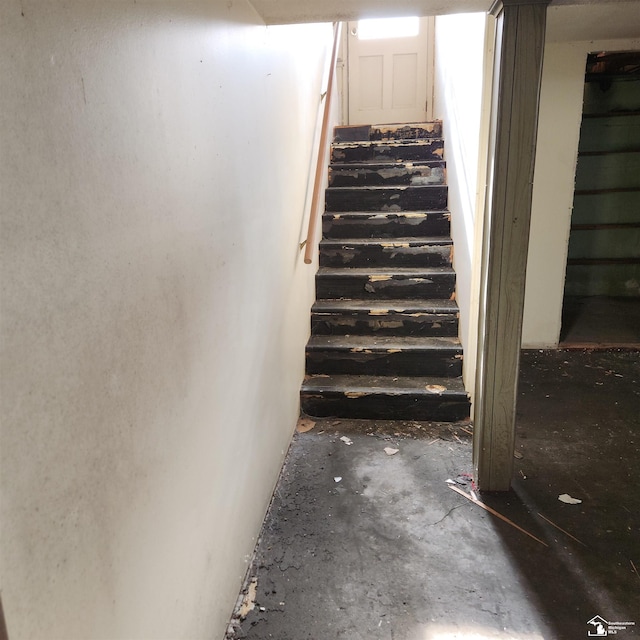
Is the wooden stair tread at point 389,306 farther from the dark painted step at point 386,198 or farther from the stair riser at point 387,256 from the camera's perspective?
the dark painted step at point 386,198

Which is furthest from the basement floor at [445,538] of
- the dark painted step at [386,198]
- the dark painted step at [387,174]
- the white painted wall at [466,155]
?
the dark painted step at [387,174]

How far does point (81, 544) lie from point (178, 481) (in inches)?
15.3

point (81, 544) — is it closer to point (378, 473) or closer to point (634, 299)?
point (378, 473)

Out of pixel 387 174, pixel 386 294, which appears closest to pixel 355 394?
pixel 386 294

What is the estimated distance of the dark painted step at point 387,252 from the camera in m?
3.46

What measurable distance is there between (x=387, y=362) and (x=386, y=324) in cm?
28

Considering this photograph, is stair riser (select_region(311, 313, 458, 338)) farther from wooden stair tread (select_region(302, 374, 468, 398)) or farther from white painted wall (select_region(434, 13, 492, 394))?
wooden stair tread (select_region(302, 374, 468, 398))

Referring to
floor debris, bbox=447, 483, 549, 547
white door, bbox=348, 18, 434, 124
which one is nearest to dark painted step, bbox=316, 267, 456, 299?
floor debris, bbox=447, 483, 549, 547

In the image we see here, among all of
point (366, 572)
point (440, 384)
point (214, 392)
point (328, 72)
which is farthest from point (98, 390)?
point (328, 72)

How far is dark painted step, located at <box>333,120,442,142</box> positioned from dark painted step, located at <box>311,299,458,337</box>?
1.99 metres

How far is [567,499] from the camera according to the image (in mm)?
2090

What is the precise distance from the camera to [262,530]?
77.5 inches

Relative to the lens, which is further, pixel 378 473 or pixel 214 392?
pixel 378 473

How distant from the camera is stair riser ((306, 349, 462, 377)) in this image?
9.71ft
